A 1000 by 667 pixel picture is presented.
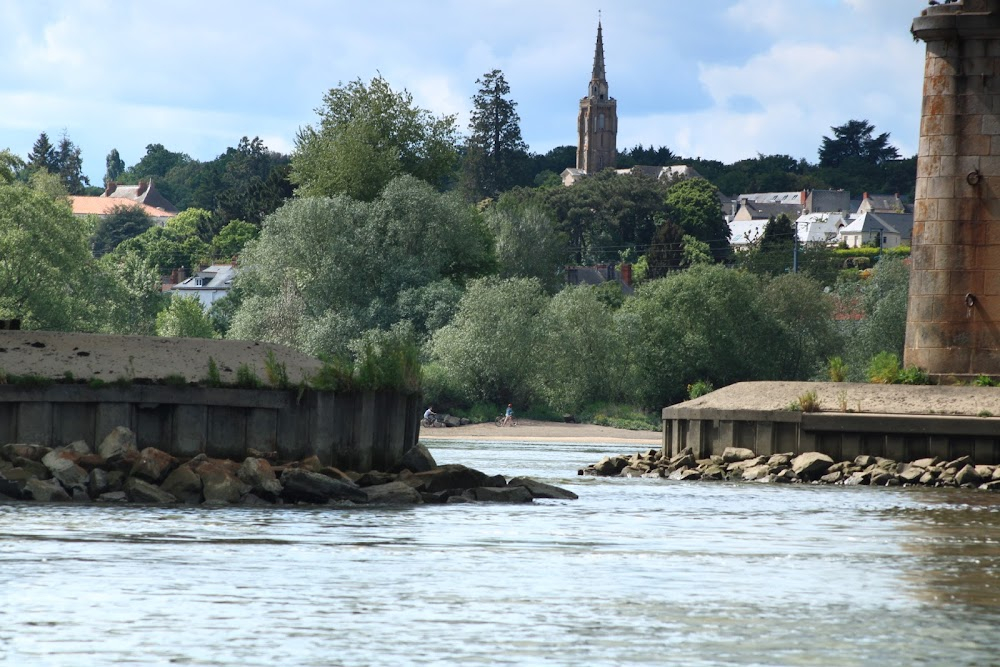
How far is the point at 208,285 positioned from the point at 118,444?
5122 inches

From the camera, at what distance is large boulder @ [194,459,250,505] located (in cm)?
2994

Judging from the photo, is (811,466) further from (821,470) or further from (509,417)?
(509,417)

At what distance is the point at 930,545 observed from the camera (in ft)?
85.6

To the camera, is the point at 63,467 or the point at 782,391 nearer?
the point at 63,467

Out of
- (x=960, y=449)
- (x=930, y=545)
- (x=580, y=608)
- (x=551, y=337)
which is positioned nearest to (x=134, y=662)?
(x=580, y=608)

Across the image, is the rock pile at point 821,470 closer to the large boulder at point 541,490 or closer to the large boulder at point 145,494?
the large boulder at point 541,490

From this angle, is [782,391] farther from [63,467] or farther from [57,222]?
[57,222]

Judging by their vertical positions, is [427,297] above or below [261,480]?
above

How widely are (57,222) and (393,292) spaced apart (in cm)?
1553

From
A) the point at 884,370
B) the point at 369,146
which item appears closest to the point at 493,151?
the point at 369,146

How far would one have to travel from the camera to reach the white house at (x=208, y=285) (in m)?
156

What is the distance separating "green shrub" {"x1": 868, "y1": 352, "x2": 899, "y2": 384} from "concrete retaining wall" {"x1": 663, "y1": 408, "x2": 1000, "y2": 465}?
2.37m

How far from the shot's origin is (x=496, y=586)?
20719mm

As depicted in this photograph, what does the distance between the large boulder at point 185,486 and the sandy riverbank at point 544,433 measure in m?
44.6
